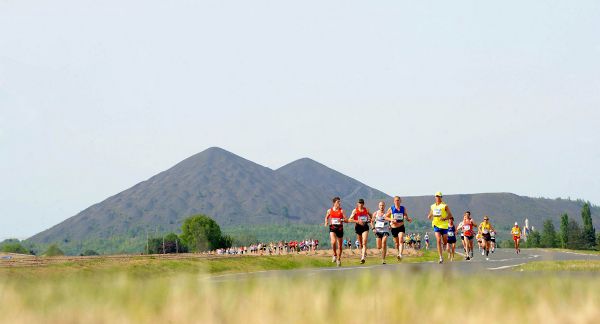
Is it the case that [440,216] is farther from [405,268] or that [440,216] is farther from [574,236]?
[574,236]

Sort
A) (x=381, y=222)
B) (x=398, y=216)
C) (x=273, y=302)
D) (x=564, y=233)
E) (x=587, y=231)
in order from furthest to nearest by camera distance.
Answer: (x=587, y=231)
(x=564, y=233)
(x=381, y=222)
(x=398, y=216)
(x=273, y=302)

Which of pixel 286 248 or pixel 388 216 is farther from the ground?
pixel 286 248

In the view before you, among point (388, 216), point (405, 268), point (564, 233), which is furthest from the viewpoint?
point (564, 233)

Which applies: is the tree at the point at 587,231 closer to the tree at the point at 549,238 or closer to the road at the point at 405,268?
the tree at the point at 549,238

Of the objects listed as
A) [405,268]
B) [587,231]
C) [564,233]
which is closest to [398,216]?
[405,268]

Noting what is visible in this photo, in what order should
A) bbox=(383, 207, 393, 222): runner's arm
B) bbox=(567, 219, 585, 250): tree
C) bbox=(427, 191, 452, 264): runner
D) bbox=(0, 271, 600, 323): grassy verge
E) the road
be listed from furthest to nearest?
bbox=(567, 219, 585, 250): tree → bbox=(427, 191, 452, 264): runner → bbox=(383, 207, 393, 222): runner's arm → the road → bbox=(0, 271, 600, 323): grassy verge

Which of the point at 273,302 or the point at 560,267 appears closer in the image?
the point at 273,302

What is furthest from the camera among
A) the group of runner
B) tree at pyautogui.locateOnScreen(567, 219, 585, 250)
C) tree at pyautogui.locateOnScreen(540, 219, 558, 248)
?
tree at pyautogui.locateOnScreen(540, 219, 558, 248)

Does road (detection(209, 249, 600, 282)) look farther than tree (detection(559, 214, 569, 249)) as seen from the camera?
No

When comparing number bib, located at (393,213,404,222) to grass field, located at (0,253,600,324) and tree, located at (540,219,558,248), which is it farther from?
tree, located at (540,219,558,248)

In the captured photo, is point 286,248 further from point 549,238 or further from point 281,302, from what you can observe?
point 549,238

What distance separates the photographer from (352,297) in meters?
5.26

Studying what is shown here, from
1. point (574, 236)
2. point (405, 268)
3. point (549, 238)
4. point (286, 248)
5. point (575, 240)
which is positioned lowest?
point (405, 268)

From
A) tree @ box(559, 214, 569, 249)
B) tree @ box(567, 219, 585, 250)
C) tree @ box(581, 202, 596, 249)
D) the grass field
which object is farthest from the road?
tree @ box(581, 202, 596, 249)
